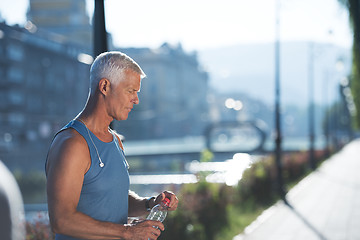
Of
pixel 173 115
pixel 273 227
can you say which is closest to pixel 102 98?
pixel 273 227

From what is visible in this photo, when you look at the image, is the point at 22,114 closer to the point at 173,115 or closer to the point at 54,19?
the point at 54,19

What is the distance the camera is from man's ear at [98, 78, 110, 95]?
212 cm

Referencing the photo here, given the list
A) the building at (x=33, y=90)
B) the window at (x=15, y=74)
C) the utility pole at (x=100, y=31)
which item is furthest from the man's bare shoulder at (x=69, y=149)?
the window at (x=15, y=74)

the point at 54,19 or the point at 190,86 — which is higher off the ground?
the point at 54,19

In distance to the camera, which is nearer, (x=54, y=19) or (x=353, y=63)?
(x=353, y=63)

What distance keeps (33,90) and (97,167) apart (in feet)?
215

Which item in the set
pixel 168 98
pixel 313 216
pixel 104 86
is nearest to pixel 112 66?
pixel 104 86

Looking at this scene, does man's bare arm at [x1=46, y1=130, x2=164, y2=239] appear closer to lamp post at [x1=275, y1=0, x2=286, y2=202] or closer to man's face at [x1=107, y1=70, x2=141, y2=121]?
man's face at [x1=107, y1=70, x2=141, y2=121]

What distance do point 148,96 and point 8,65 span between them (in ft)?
224

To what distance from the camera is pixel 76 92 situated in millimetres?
73188

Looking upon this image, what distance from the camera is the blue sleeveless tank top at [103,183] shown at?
2.04 m

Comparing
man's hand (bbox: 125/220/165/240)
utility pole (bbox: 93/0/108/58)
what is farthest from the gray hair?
utility pole (bbox: 93/0/108/58)

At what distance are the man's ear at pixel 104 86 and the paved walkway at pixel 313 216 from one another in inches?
282

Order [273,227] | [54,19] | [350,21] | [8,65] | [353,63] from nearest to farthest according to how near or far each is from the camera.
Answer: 1. [350,21]
2. [353,63]
3. [273,227]
4. [8,65]
5. [54,19]
